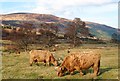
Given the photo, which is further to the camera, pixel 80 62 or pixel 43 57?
pixel 43 57

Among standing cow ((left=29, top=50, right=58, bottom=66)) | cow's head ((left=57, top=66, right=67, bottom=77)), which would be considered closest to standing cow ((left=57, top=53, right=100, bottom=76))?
cow's head ((left=57, top=66, right=67, bottom=77))

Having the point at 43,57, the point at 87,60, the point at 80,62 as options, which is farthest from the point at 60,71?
the point at 43,57

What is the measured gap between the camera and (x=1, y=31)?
602 ft

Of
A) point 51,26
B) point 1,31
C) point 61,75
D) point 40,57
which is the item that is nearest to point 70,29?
point 51,26

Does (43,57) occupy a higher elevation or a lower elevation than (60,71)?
lower

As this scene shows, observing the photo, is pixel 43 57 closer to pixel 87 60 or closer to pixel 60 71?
pixel 60 71

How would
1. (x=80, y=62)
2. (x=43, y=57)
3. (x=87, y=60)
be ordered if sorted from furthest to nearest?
(x=43, y=57), (x=80, y=62), (x=87, y=60)

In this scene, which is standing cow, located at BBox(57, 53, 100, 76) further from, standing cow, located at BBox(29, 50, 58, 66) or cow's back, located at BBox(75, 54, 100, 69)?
standing cow, located at BBox(29, 50, 58, 66)

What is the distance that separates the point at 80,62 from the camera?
3056 cm

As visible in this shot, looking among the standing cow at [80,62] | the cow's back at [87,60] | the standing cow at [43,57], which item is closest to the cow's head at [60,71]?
the standing cow at [80,62]

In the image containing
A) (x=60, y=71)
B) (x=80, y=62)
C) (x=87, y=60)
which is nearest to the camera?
(x=87, y=60)

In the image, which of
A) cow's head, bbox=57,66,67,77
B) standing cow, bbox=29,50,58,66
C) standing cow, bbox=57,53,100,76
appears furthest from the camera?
standing cow, bbox=29,50,58,66

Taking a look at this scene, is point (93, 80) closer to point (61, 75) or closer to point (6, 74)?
point (61, 75)

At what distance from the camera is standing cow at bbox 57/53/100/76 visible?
30.2m
